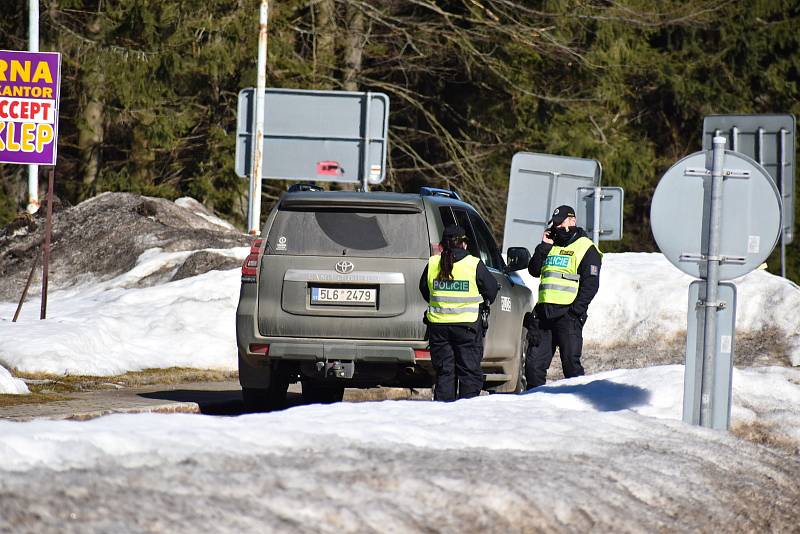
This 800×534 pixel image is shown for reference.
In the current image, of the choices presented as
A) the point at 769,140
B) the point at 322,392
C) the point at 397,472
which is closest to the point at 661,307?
the point at 769,140

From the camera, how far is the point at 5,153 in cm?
1733

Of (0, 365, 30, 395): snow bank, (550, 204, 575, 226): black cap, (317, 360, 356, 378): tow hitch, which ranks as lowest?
(0, 365, 30, 395): snow bank

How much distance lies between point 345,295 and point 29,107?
7.85 meters

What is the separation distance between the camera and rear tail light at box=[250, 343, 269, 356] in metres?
11.0

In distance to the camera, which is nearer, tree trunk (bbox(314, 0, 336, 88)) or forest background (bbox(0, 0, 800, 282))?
forest background (bbox(0, 0, 800, 282))

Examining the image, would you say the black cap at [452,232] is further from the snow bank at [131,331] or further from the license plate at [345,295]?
the snow bank at [131,331]

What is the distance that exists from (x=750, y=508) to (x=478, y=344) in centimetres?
395

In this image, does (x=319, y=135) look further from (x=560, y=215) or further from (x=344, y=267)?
(x=344, y=267)

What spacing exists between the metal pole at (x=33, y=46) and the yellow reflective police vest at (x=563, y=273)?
13.8 m

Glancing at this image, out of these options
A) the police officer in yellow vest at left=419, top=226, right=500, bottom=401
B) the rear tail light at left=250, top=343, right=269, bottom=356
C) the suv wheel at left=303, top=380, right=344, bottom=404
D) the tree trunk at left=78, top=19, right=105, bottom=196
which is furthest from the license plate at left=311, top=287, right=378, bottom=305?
the tree trunk at left=78, top=19, right=105, bottom=196

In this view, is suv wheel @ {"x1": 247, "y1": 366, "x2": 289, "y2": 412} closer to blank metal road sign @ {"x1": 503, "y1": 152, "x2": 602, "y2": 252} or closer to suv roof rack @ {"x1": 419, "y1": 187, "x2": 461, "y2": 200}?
suv roof rack @ {"x1": 419, "y1": 187, "x2": 461, "y2": 200}

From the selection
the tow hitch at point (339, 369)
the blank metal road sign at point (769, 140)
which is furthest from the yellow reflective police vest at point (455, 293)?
the blank metal road sign at point (769, 140)

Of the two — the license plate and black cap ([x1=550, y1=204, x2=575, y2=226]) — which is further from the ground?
black cap ([x1=550, y1=204, x2=575, y2=226])

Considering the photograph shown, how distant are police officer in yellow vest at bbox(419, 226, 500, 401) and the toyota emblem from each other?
52 cm
